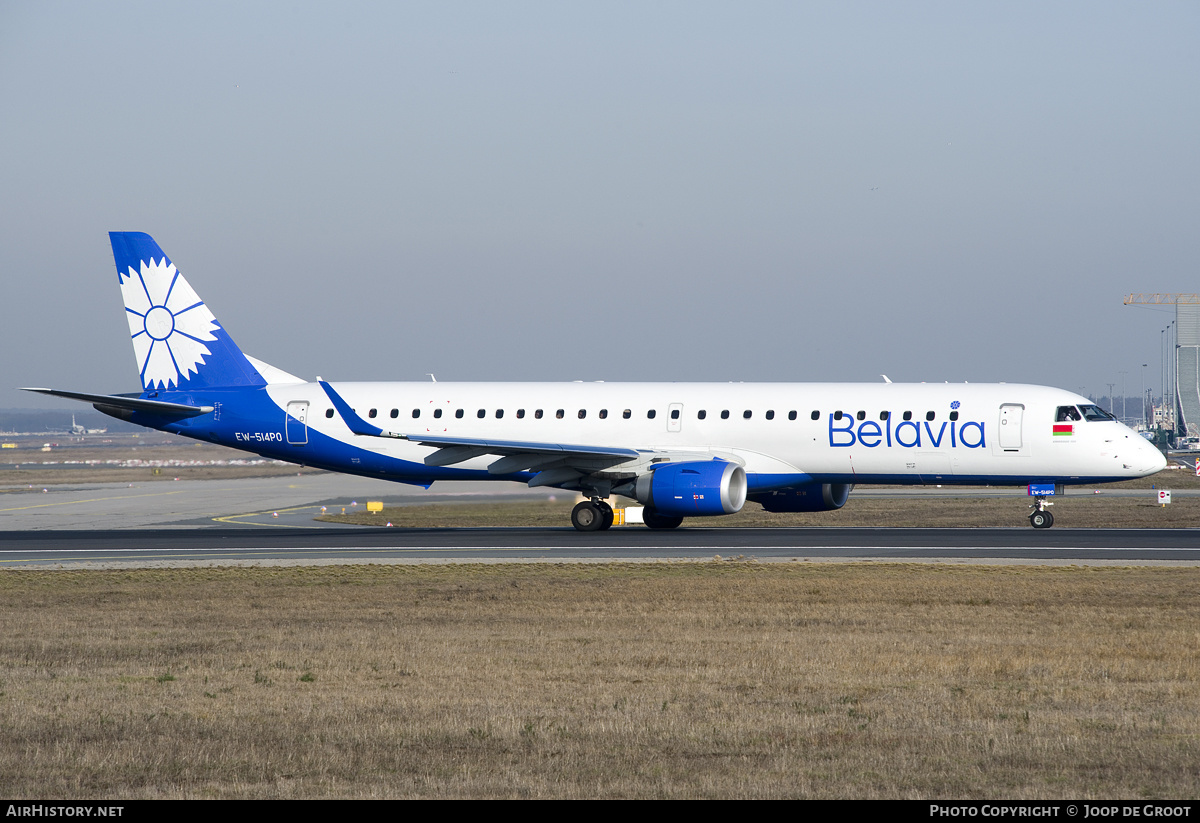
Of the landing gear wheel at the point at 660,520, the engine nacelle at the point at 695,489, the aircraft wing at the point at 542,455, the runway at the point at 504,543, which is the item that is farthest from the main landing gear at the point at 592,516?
the engine nacelle at the point at 695,489

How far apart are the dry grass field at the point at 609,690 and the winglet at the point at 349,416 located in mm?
13810

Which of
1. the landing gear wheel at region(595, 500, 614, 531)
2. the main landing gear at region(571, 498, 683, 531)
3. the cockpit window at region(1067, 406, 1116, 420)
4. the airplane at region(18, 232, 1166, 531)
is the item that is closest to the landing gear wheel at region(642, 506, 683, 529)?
the airplane at region(18, 232, 1166, 531)

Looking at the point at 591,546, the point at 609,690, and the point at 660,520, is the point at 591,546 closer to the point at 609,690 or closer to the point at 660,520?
the point at 660,520

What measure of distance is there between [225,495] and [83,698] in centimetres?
4760

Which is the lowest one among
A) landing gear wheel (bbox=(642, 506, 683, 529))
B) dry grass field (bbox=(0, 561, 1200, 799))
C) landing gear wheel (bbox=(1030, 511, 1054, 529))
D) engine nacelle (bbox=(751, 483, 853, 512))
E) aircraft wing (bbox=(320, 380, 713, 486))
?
dry grass field (bbox=(0, 561, 1200, 799))

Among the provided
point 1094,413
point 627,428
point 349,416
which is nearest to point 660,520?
point 627,428

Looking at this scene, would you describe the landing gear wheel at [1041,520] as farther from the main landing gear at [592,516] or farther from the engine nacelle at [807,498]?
the main landing gear at [592,516]

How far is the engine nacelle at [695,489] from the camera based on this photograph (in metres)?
30.0

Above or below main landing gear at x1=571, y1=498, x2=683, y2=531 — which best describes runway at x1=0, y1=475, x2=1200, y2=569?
below

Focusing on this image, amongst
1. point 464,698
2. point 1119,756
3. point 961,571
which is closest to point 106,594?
point 464,698

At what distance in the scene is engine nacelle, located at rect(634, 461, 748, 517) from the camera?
98.4 ft

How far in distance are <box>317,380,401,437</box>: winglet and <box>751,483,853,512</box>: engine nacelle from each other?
10.8 m

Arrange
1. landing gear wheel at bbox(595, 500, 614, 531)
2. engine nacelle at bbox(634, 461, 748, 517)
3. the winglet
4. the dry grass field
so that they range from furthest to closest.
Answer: the winglet < landing gear wheel at bbox(595, 500, 614, 531) < engine nacelle at bbox(634, 461, 748, 517) < the dry grass field

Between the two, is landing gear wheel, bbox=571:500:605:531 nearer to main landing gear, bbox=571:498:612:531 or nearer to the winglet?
main landing gear, bbox=571:498:612:531
